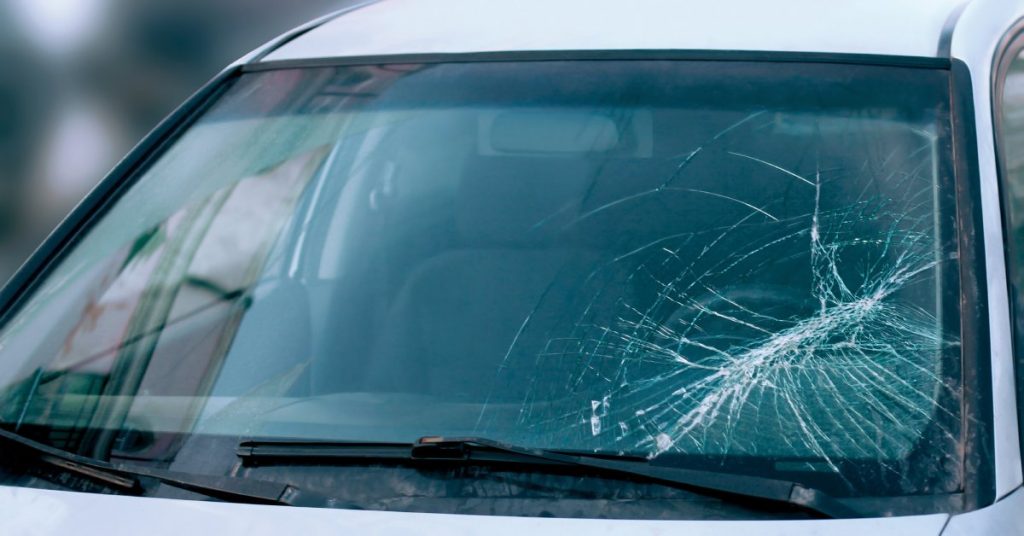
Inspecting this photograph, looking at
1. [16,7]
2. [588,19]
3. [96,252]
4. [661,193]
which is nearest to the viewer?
[661,193]

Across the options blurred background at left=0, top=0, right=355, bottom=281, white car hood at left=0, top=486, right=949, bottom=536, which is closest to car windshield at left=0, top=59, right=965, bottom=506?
white car hood at left=0, top=486, right=949, bottom=536

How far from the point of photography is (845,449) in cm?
171

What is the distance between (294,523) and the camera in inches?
64.4

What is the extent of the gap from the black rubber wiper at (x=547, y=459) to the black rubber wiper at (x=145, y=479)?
0.26 ft

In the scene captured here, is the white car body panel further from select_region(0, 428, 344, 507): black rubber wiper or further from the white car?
select_region(0, 428, 344, 507): black rubber wiper

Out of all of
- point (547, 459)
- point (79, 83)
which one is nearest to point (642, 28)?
point (547, 459)

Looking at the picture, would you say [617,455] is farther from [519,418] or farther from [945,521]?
[945,521]

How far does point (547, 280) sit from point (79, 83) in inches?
195

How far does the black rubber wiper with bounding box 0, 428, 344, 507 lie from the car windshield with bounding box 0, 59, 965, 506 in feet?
0.19

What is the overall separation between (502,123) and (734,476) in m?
0.88

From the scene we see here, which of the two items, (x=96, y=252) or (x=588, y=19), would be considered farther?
(x=588, y=19)

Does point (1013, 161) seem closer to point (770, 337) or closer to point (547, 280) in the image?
point (770, 337)

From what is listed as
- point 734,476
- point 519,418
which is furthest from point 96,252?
point 734,476

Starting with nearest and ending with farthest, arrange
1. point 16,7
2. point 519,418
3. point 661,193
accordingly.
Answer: point 519,418
point 661,193
point 16,7
